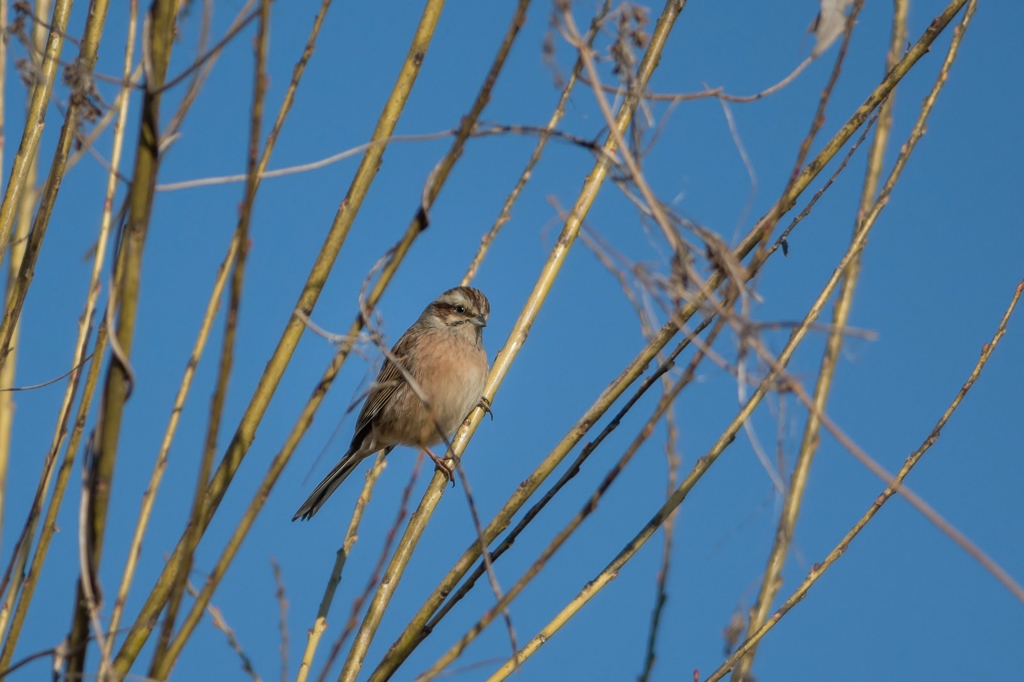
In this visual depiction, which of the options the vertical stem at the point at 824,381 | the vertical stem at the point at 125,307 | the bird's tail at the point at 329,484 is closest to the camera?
the vertical stem at the point at 125,307

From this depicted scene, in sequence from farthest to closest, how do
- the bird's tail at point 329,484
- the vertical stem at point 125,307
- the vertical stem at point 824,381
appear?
the bird's tail at point 329,484 → the vertical stem at point 824,381 → the vertical stem at point 125,307

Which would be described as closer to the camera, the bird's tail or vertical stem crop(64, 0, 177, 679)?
vertical stem crop(64, 0, 177, 679)

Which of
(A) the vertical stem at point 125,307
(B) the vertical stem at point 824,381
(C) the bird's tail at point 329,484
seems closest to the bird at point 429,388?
(C) the bird's tail at point 329,484

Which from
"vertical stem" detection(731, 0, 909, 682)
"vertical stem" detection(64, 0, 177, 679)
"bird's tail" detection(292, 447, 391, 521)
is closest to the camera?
"vertical stem" detection(64, 0, 177, 679)

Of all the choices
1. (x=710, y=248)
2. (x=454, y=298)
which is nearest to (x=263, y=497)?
(x=710, y=248)

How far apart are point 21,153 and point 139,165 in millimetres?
1179

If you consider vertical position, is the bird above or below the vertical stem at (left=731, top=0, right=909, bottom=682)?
above

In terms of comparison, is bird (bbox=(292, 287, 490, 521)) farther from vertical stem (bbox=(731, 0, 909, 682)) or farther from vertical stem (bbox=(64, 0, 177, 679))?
vertical stem (bbox=(64, 0, 177, 679))

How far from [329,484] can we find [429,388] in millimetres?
745

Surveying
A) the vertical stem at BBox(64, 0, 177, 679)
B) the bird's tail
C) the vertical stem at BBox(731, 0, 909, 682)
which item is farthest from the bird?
the vertical stem at BBox(64, 0, 177, 679)

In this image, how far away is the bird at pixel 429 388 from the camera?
17.1 ft

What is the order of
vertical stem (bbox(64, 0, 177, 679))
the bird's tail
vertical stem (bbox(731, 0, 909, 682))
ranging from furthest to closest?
1. the bird's tail
2. vertical stem (bbox(731, 0, 909, 682))
3. vertical stem (bbox(64, 0, 177, 679))

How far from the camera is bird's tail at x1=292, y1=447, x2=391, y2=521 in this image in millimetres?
5066

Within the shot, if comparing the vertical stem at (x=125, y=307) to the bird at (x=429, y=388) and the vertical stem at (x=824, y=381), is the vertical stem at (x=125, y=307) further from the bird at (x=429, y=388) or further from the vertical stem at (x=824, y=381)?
the bird at (x=429, y=388)
